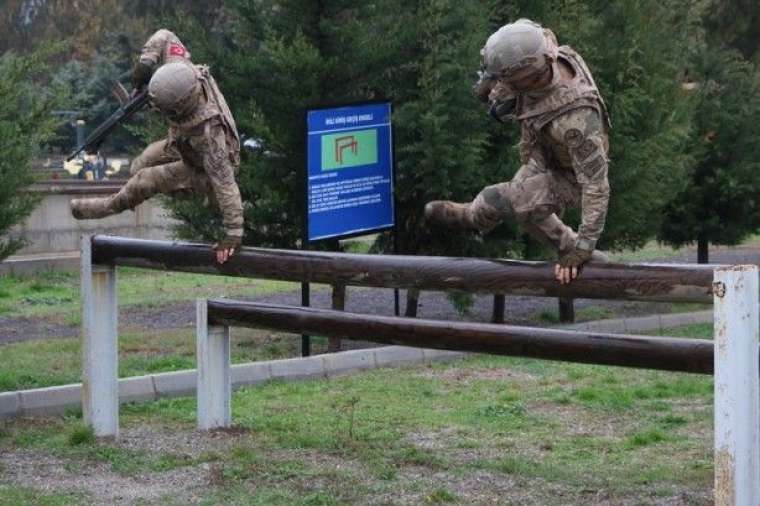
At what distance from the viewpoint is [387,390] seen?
36.9 feet

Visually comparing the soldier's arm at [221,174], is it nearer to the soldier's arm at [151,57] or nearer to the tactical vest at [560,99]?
the soldier's arm at [151,57]

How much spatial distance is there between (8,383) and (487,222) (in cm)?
481

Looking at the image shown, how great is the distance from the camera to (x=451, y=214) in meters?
8.10

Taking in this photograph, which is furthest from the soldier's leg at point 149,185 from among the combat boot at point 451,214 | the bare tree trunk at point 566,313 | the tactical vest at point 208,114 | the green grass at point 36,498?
the bare tree trunk at point 566,313

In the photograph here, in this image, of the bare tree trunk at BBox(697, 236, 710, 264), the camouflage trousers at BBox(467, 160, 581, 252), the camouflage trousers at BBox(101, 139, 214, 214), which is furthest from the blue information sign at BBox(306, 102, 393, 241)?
the bare tree trunk at BBox(697, 236, 710, 264)

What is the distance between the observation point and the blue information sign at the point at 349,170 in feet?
40.9

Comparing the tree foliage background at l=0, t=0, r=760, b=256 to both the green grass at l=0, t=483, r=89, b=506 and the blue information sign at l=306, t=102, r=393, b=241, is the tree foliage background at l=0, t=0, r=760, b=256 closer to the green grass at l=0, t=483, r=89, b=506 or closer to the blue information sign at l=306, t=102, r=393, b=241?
the blue information sign at l=306, t=102, r=393, b=241

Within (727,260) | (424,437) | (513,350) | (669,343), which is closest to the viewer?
(669,343)

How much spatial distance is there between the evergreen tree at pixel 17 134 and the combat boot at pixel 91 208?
2.13 m

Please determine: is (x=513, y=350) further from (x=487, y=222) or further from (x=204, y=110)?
(x=204, y=110)

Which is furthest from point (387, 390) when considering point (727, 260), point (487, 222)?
point (727, 260)

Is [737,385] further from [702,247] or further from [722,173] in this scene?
[702,247]

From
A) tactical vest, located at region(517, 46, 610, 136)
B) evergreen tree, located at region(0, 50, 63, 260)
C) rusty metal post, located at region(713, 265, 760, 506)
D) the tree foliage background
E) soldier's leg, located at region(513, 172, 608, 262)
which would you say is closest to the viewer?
rusty metal post, located at region(713, 265, 760, 506)

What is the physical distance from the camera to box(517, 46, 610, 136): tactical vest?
7.44m
